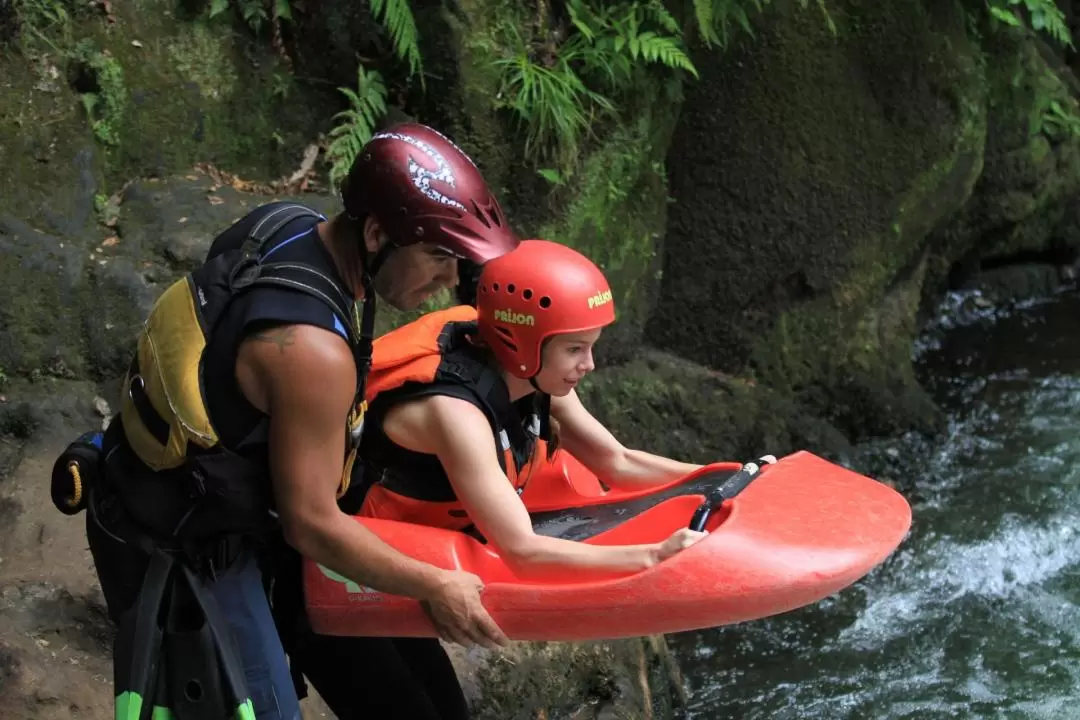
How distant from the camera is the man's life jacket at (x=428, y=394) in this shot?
231cm

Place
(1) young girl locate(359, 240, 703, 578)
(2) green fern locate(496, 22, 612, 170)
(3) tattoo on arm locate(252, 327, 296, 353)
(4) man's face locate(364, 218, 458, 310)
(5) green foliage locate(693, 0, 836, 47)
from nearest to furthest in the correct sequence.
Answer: (3) tattoo on arm locate(252, 327, 296, 353), (4) man's face locate(364, 218, 458, 310), (1) young girl locate(359, 240, 703, 578), (2) green fern locate(496, 22, 612, 170), (5) green foliage locate(693, 0, 836, 47)

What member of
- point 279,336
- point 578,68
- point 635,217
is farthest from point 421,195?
point 635,217

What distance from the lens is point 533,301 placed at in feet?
7.57

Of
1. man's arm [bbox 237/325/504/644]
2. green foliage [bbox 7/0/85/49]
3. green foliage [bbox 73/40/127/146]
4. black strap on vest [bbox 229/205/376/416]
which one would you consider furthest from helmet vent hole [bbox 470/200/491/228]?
green foliage [bbox 7/0/85/49]

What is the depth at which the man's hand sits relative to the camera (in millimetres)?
2119

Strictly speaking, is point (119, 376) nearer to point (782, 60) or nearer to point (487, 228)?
point (487, 228)

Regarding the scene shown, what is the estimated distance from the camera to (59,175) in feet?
14.4

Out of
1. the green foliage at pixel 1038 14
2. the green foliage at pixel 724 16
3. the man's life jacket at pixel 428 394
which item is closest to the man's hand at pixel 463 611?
the man's life jacket at pixel 428 394

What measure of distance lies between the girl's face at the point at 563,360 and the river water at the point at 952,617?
255 centimetres

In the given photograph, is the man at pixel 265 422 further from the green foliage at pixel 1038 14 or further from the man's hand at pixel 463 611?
the green foliage at pixel 1038 14

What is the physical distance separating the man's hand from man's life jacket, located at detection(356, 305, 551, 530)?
31 cm

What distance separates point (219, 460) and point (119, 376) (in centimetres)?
243

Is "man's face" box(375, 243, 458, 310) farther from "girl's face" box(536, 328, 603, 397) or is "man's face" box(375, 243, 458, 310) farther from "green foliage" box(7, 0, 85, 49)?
"green foliage" box(7, 0, 85, 49)

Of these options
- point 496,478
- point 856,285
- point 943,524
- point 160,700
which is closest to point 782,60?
A: point 856,285
